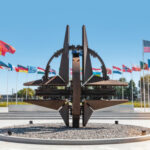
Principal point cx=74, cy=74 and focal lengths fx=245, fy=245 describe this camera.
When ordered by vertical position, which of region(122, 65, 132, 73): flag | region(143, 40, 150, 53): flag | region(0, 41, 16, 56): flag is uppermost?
region(143, 40, 150, 53): flag

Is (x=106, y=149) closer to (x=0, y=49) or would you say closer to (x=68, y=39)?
(x=68, y=39)

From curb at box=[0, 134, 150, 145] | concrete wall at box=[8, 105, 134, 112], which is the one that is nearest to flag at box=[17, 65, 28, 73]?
concrete wall at box=[8, 105, 134, 112]

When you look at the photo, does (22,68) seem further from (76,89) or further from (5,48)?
(76,89)

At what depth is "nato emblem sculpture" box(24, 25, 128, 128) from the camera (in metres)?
16.2

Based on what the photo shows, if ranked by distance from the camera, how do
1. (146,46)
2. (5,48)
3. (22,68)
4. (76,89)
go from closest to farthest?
1. (76,89)
2. (5,48)
3. (146,46)
4. (22,68)

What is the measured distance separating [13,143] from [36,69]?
118 feet

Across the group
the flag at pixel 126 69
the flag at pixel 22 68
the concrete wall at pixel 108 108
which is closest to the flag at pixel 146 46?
the concrete wall at pixel 108 108

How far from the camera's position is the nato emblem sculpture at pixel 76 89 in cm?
1625

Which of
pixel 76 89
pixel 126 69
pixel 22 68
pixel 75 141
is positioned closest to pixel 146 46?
pixel 126 69

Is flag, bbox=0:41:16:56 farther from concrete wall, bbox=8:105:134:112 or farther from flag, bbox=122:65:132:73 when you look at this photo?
flag, bbox=122:65:132:73

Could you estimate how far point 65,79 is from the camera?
55.4 feet

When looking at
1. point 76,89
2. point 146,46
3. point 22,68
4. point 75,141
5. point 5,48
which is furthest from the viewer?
point 22,68

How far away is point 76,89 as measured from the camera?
15.6 m

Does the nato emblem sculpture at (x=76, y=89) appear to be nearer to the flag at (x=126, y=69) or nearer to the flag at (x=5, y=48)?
the flag at (x=5, y=48)
